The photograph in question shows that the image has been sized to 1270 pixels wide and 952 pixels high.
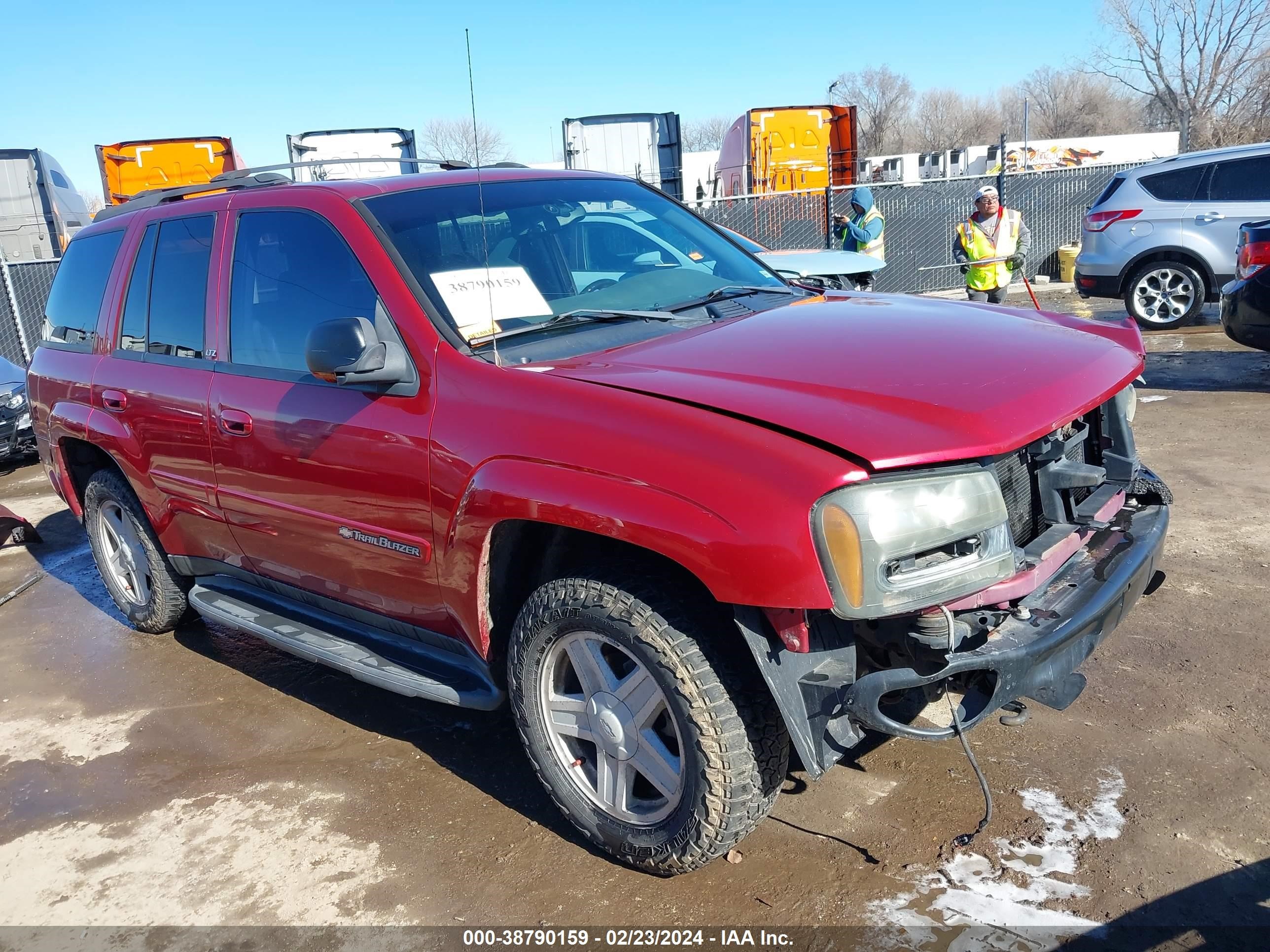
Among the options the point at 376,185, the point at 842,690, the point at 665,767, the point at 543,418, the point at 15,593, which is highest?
the point at 376,185

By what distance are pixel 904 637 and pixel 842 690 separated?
0.20 metres

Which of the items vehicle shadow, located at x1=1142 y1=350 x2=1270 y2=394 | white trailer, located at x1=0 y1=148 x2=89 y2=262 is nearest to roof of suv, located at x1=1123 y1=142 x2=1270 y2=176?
vehicle shadow, located at x1=1142 y1=350 x2=1270 y2=394

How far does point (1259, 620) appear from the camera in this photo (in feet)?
13.0

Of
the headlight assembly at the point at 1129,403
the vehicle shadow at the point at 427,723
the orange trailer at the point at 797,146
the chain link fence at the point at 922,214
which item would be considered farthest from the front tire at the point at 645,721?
the orange trailer at the point at 797,146

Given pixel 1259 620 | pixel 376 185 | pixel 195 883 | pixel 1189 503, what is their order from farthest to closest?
1. pixel 1189 503
2. pixel 1259 620
3. pixel 376 185
4. pixel 195 883

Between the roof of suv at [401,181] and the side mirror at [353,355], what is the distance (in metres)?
0.63

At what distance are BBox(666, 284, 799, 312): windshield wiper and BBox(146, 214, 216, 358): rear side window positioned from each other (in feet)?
6.22

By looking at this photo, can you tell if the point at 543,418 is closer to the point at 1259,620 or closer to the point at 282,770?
the point at 282,770

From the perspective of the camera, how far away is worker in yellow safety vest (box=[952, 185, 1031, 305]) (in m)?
9.49

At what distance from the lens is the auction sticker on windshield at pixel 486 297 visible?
3068mm

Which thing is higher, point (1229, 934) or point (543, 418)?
point (543, 418)

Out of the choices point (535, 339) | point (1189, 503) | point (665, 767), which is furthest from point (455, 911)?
point (1189, 503)

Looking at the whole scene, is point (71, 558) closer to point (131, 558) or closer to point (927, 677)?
point (131, 558)

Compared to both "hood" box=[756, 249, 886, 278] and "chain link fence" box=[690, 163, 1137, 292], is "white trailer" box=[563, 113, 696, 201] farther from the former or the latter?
"hood" box=[756, 249, 886, 278]
